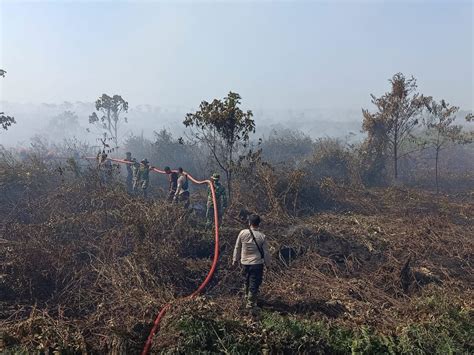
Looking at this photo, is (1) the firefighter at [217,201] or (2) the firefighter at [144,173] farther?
(2) the firefighter at [144,173]

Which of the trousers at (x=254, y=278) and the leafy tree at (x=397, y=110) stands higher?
the leafy tree at (x=397, y=110)

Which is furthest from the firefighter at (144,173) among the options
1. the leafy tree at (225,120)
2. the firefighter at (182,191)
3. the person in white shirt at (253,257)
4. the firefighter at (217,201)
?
the person in white shirt at (253,257)

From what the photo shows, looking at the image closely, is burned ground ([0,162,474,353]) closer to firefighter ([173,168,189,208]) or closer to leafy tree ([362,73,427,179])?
firefighter ([173,168,189,208])

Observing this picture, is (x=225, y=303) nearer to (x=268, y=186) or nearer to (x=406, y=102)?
(x=268, y=186)

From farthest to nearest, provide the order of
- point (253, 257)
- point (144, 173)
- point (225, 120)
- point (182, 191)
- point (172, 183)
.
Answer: point (144, 173)
point (172, 183)
point (182, 191)
point (225, 120)
point (253, 257)

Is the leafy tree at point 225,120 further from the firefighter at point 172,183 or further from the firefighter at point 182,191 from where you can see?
the firefighter at point 172,183

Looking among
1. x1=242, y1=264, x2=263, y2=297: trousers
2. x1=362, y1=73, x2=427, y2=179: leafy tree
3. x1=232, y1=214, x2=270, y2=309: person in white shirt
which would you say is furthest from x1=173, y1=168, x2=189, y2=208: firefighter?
x1=362, y1=73, x2=427, y2=179: leafy tree

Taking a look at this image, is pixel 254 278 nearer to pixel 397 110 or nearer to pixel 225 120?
pixel 225 120

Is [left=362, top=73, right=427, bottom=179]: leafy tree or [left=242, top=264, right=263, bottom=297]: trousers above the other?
[left=362, top=73, right=427, bottom=179]: leafy tree

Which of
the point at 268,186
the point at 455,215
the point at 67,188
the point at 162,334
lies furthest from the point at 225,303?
the point at 455,215

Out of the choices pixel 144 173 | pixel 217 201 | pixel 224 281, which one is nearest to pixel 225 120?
pixel 217 201

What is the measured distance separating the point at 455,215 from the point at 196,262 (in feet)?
27.4

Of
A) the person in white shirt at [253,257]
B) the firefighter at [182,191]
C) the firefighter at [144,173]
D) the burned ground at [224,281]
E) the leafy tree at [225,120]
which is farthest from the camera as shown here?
the firefighter at [144,173]

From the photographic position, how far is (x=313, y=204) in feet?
39.5
